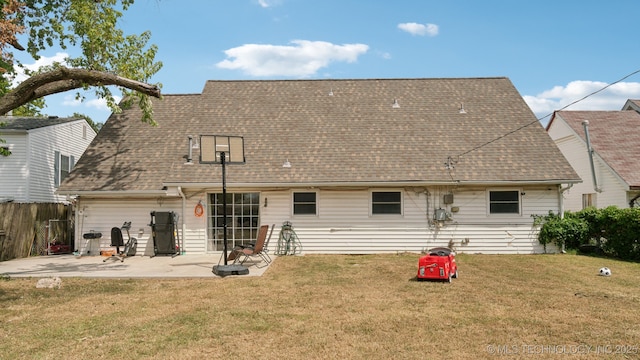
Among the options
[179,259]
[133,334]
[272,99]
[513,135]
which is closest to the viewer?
[133,334]

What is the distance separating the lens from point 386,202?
14789 millimetres

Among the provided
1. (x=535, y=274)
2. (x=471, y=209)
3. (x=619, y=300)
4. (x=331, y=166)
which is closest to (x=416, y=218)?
(x=471, y=209)

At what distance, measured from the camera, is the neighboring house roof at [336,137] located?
14.6 m

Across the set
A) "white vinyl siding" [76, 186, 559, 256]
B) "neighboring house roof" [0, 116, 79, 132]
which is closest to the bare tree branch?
"white vinyl siding" [76, 186, 559, 256]

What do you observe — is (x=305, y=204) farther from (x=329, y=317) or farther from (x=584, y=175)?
(x=584, y=175)

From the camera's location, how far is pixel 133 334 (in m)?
6.14

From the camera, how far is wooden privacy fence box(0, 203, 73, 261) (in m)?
14.1

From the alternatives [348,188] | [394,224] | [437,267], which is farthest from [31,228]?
[437,267]

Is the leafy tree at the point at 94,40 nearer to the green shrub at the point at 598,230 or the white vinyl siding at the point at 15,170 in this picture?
the white vinyl siding at the point at 15,170

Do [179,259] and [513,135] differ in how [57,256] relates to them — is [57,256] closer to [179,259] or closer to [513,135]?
[179,259]

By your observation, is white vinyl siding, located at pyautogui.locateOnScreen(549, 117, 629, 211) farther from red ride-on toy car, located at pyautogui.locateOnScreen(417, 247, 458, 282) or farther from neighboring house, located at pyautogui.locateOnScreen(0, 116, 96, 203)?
neighboring house, located at pyautogui.locateOnScreen(0, 116, 96, 203)

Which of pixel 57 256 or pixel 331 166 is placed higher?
pixel 331 166

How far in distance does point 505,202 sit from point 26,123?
18531 millimetres

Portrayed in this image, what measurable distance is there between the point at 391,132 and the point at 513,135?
13.9 feet
